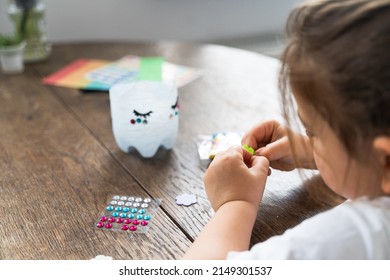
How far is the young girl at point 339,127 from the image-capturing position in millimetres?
539

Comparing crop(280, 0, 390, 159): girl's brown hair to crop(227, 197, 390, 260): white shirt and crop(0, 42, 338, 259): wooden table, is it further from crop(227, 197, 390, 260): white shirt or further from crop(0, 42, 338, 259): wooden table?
crop(0, 42, 338, 259): wooden table

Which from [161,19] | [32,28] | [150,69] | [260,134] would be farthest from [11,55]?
[161,19]

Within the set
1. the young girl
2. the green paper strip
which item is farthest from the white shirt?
the green paper strip

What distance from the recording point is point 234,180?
0.74 meters

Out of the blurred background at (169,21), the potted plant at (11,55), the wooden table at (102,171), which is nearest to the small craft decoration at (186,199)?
the wooden table at (102,171)

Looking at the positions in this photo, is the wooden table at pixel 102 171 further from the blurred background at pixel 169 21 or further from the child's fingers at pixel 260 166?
the blurred background at pixel 169 21

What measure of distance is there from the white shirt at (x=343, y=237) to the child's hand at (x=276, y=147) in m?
0.20

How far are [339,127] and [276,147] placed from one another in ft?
0.91

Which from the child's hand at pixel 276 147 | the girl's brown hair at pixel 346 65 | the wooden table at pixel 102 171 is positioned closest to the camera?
the girl's brown hair at pixel 346 65

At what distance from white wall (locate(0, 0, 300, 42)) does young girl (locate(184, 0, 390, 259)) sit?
1640 mm

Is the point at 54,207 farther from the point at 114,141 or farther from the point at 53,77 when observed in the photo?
the point at 53,77

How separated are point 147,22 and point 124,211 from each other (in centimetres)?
165
